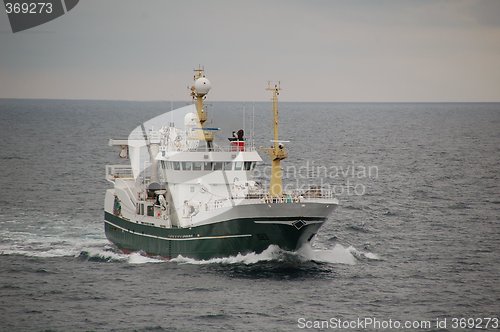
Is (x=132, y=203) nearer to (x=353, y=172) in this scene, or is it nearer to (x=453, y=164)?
(x=353, y=172)

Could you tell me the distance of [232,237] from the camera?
5628cm

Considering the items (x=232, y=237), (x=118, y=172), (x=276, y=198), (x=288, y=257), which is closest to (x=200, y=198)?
(x=232, y=237)

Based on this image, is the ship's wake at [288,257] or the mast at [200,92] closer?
the ship's wake at [288,257]

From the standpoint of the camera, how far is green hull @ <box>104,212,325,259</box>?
55434mm

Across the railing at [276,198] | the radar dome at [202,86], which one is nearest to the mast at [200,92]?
the radar dome at [202,86]

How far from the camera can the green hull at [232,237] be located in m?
55.4

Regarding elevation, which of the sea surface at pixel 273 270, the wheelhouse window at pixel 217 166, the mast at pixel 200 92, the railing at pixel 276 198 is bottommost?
the sea surface at pixel 273 270

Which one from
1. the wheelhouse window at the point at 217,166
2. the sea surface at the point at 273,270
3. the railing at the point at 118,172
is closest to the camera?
the sea surface at the point at 273,270

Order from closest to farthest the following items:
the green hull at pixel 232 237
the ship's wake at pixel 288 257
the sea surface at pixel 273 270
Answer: the sea surface at pixel 273 270
the green hull at pixel 232 237
the ship's wake at pixel 288 257

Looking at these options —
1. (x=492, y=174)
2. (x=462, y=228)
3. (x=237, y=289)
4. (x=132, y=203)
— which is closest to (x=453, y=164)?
(x=492, y=174)

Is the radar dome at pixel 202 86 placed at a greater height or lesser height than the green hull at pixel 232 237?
greater

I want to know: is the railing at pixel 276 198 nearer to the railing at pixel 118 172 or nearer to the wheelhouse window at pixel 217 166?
the wheelhouse window at pixel 217 166

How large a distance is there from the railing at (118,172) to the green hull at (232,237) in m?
10.3

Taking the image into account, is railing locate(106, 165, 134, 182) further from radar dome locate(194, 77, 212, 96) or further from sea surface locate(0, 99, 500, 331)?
radar dome locate(194, 77, 212, 96)
